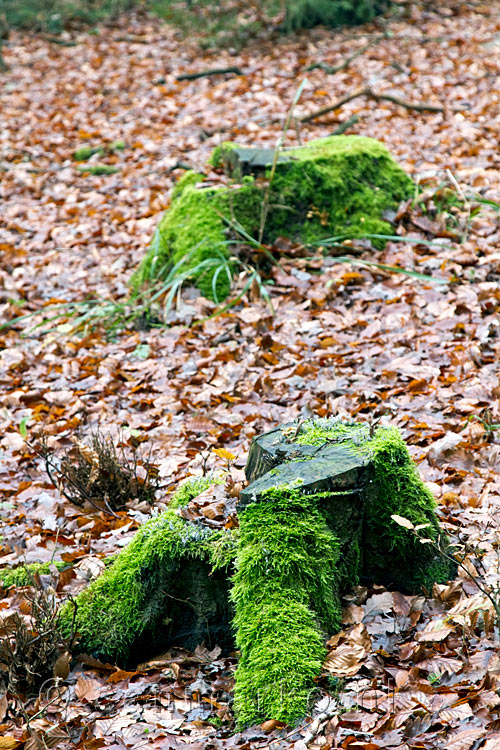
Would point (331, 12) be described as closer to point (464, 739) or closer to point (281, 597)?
point (281, 597)

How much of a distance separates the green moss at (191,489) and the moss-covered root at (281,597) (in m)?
0.58

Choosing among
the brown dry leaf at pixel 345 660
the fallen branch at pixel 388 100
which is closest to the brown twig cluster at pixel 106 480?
the brown dry leaf at pixel 345 660

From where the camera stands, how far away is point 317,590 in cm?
269

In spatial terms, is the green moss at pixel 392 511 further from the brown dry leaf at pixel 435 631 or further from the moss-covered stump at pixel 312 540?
the brown dry leaf at pixel 435 631

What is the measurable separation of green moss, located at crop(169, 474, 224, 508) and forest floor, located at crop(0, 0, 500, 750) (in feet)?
0.58

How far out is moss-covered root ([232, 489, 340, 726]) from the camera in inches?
98.2

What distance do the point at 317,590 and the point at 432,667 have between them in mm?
470

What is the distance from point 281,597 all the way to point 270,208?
4370 millimetres

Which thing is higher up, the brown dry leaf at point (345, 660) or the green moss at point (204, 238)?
the green moss at point (204, 238)

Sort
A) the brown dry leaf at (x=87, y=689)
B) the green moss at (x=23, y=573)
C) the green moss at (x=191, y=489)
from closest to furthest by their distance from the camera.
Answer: the brown dry leaf at (x=87, y=689) → the green moss at (x=191, y=489) → the green moss at (x=23, y=573)

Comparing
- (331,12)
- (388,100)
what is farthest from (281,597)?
(331,12)

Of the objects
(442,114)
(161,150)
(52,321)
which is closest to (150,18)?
(161,150)

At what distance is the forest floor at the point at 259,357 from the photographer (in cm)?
259

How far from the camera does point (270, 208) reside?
6.37 meters
